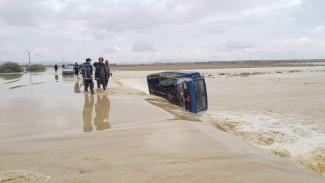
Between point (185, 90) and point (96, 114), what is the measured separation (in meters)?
5.32

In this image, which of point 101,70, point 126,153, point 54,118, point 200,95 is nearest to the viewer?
point 126,153

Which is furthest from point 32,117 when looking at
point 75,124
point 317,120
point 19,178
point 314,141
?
point 317,120

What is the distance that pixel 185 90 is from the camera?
48.6ft

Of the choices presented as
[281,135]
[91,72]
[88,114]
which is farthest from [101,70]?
[281,135]

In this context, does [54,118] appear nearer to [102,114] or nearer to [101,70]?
[102,114]

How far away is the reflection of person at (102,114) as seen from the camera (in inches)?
340

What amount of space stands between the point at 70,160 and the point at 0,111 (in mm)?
7021

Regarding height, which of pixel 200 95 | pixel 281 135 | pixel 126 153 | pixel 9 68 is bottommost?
pixel 281 135

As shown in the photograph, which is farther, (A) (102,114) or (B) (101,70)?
(B) (101,70)

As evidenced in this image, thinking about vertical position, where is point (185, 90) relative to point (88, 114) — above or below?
above

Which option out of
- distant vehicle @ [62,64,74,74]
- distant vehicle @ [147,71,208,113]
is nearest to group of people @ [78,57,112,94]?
distant vehicle @ [147,71,208,113]

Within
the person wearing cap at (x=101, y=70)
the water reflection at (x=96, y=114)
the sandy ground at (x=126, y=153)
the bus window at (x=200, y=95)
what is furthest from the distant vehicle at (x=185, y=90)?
the sandy ground at (x=126, y=153)

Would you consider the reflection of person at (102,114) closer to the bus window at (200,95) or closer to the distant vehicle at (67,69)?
the bus window at (200,95)

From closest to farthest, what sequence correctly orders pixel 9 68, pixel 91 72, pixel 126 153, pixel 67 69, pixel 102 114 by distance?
1. pixel 126 153
2. pixel 102 114
3. pixel 91 72
4. pixel 67 69
5. pixel 9 68
